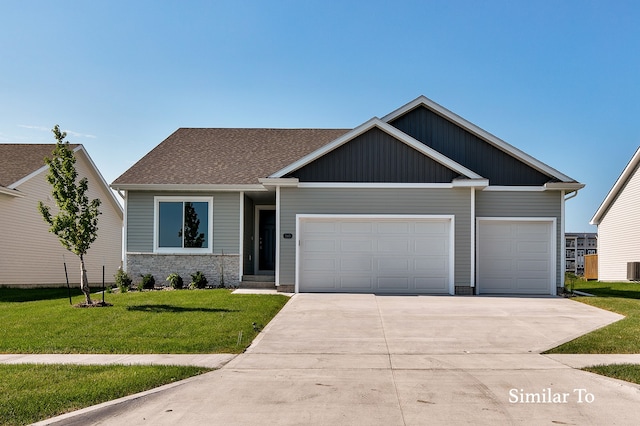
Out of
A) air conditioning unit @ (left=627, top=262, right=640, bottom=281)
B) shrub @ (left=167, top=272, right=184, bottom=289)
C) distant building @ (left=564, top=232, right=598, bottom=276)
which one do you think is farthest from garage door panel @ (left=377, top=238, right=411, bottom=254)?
distant building @ (left=564, top=232, right=598, bottom=276)

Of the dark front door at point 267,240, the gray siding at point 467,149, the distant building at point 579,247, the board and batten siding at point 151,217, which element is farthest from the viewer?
the distant building at point 579,247

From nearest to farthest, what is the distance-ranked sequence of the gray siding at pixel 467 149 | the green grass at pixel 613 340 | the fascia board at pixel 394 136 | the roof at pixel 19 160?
1. the green grass at pixel 613 340
2. the fascia board at pixel 394 136
3. the gray siding at pixel 467 149
4. the roof at pixel 19 160

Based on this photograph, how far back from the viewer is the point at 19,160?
23500mm

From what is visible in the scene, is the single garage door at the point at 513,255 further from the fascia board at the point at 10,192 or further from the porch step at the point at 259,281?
the fascia board at the point at 10,192

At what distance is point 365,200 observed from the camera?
56.7 ft

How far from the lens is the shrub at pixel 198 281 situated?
18.5 metres

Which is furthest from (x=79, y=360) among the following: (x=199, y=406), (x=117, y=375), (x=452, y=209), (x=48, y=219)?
(x=452, y=209)

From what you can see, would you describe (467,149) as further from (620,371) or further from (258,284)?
(620,371)

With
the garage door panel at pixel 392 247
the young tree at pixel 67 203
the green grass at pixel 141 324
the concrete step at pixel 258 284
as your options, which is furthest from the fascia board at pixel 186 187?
the young tree at pixel 67 203

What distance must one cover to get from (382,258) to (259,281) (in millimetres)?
4173

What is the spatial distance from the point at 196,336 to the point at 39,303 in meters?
7.15

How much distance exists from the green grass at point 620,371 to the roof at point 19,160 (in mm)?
20165

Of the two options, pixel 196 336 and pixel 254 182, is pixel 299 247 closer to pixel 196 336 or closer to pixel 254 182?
pixel 254 182

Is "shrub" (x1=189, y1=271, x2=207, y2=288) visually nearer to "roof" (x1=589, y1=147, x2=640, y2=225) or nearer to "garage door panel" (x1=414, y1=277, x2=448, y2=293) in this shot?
"garage door panel" (x1=414, y1=277, x2=448, y2=293)
